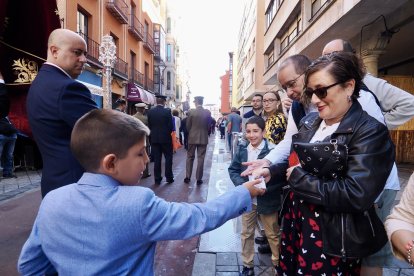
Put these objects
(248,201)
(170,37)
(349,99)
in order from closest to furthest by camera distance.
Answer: (248,201) < (349,99) < (170,37)

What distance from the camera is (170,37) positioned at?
4344cm

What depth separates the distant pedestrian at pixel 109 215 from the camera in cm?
117

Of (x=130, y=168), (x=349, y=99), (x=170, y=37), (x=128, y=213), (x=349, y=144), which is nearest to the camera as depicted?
(x=128, y=213)

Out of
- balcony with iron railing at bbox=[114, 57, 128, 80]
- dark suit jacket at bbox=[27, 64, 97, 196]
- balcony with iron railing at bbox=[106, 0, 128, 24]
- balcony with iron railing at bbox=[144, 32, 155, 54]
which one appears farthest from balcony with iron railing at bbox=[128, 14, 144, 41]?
dark suit jacket at bbox=[27, 64, 97, 196]

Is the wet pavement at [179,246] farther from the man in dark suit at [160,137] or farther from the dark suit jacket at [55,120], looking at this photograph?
the dark suit jacket at [55,120]

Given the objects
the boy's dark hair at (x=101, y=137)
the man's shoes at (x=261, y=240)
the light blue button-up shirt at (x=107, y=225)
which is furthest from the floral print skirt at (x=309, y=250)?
the man's shoes at (x=261, y=240)

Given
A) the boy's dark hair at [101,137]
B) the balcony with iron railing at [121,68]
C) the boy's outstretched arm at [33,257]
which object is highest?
the balcony with iron railing at [121,68]

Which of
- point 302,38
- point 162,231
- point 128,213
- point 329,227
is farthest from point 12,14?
point 302,38

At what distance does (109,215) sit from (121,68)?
19.5 metres

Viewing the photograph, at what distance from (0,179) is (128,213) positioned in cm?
757

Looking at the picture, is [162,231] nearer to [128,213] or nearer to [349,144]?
[128,213]

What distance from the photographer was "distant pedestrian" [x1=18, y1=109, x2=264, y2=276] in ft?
3.85

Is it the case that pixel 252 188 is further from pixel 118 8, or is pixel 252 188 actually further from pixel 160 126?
pixel 118 8

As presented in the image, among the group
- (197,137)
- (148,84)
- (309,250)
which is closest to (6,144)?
→ (197,137)
